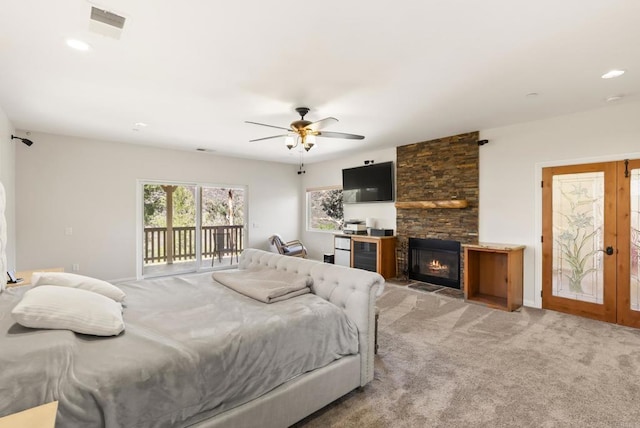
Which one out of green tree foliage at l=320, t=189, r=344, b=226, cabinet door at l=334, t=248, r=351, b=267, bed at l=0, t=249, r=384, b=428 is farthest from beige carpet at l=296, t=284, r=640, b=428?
green tree foliage at l=320, t=189, r=344, b=226

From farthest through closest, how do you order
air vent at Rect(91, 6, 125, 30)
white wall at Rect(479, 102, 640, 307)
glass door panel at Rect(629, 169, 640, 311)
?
1. white wall at Rect(479, 102, 640, 307)
2. glass door panel at Rect(629, 169, 640, 311)
3. air vent at Rect(91, 6, 125, 30)

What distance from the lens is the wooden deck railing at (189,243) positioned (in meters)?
6.31

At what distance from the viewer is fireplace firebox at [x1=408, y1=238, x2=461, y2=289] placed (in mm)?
5418

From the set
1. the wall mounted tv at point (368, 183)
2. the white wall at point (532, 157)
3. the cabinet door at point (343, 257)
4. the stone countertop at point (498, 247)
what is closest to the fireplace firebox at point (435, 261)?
the white wall at point (532, 157)

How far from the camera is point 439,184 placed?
18.2ft

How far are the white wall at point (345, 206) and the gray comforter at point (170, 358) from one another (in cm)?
448

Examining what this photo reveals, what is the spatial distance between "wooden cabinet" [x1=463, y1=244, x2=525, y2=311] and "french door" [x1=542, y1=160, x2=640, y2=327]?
0.39 m

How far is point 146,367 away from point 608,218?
503cm

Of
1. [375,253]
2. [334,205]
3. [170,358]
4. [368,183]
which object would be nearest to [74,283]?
[170,358]

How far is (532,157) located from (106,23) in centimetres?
510

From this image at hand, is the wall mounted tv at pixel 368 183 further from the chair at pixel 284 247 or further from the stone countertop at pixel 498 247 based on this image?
the stone countertop at pixel 498 247

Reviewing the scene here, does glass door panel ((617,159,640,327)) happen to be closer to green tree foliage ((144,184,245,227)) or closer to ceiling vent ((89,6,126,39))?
ceiling vent ((89,6,126,39))

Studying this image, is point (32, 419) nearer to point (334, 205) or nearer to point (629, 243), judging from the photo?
point (629, 243)

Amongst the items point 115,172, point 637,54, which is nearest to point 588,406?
point 637,54
